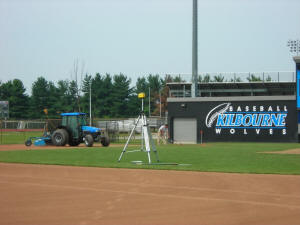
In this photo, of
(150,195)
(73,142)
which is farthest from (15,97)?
(150,195)

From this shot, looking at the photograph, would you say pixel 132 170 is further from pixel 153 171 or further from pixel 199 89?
pixel 199 89

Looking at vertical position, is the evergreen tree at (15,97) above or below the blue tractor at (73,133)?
above

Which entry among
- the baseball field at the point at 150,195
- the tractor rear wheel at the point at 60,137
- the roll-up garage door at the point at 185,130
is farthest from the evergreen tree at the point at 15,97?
the baseball field at the point at 150,195

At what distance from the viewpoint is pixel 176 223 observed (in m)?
7.46

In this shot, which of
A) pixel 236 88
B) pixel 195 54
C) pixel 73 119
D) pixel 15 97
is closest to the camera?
pixel 73 119

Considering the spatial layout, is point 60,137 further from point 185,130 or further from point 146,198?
point 146,198

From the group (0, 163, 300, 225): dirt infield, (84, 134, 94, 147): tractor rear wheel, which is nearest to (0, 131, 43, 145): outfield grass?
(84, 134, 94, 147): tractor rear wheel

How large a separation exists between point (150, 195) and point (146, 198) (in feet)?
1.39

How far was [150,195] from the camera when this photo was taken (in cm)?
1030

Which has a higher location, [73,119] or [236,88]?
[236,88]

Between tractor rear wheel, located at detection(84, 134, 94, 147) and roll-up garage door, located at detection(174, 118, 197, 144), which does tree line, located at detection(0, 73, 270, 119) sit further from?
tractor rear wheel, located at detection(84, 134, 94, 147)

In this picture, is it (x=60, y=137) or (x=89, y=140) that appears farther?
(x=60, y=137)

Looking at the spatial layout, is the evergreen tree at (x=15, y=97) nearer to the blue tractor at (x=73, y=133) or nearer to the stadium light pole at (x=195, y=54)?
the stadium light pole at (x=195, y=54)

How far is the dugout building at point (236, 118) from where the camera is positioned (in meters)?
43.7
